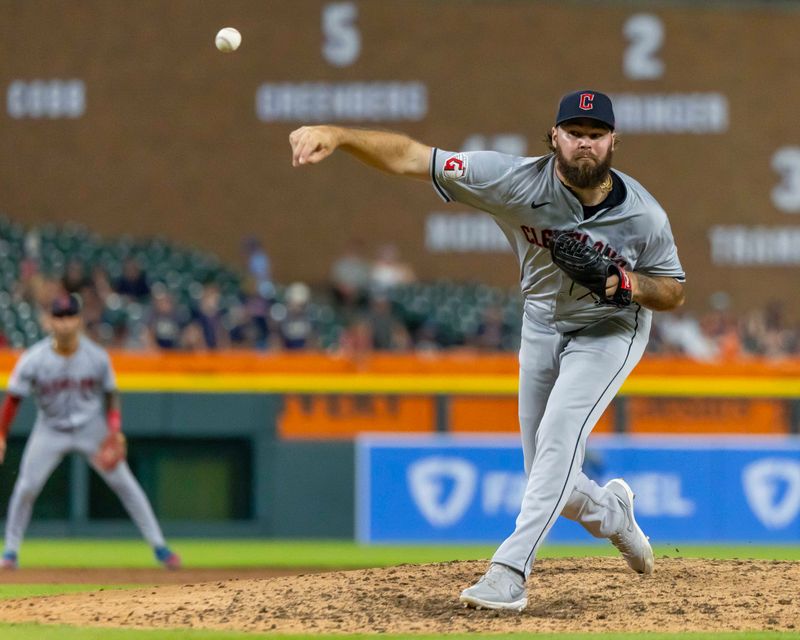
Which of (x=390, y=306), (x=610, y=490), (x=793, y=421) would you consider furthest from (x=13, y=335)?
(x=610, y=490)

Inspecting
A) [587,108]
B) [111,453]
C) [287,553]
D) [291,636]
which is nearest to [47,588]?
[111,453]

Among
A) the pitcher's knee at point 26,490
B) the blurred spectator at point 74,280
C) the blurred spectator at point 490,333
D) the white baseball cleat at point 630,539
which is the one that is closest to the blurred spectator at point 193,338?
the blurred spectator at point 74,280

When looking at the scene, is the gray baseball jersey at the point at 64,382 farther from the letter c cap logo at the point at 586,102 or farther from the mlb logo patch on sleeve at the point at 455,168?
the letter c cap logo at the point at 586,102

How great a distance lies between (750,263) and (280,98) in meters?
5.98

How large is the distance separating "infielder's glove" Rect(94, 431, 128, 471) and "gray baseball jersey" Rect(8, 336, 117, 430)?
9.7 inches

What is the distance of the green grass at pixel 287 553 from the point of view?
949 cm

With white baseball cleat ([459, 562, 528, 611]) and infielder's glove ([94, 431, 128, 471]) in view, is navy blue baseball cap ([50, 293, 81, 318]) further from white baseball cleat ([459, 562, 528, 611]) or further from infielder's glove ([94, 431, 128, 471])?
white baseball cleat ([459, 562, 528, 611])

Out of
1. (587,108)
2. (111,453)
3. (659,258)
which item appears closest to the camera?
(587,108)

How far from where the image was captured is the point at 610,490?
19.2 ft

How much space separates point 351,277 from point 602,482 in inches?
230

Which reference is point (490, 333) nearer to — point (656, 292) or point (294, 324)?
point (294, 324)

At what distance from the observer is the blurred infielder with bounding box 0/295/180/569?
912 cm

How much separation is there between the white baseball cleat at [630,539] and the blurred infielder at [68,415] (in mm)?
3780

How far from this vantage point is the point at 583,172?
16.7 feet
